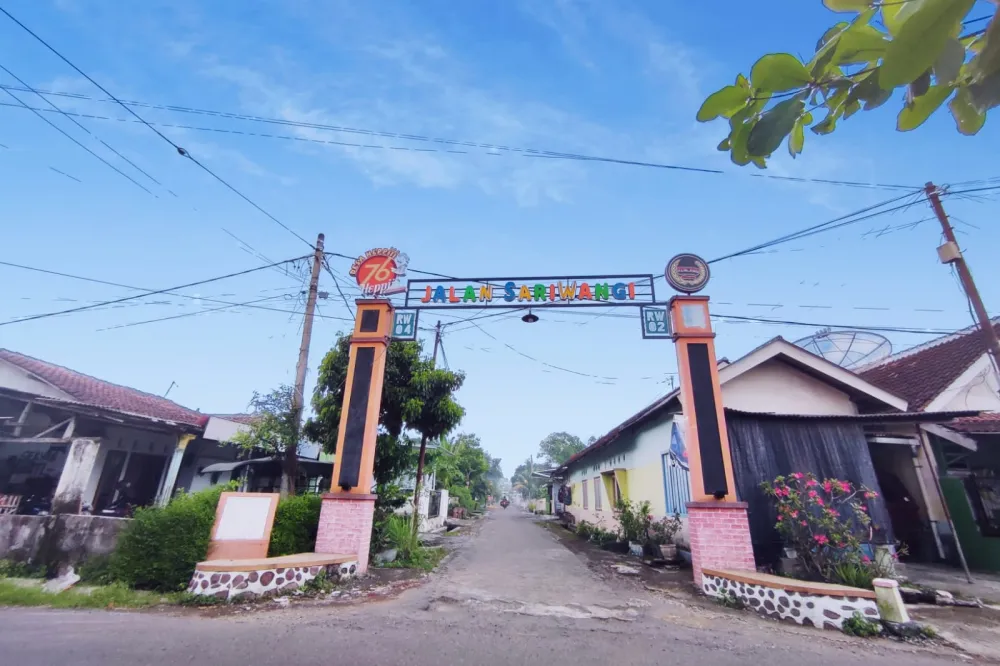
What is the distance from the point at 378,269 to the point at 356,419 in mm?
3502

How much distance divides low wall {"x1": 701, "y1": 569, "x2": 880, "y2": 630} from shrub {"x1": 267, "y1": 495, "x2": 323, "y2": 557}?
281 inches

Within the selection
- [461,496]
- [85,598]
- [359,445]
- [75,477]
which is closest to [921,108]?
[359,445]

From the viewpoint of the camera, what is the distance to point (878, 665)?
4266 mm

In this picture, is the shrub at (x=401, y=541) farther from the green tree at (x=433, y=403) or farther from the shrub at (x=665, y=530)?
the shrub at (x=665, y=530)

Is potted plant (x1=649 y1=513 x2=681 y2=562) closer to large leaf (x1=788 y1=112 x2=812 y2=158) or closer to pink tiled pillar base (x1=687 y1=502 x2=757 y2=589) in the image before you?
pink tiled pillar base (x1=687 y1=502 x2=757 y2=589)

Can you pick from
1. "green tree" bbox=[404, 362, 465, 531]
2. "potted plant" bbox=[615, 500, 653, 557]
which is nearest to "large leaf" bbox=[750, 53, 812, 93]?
"green tree" bbox=[404, 362, 465, 531]

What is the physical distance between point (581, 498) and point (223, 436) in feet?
49.3

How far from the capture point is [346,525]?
775cm

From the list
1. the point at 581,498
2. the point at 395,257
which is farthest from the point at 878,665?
the point at 581,498

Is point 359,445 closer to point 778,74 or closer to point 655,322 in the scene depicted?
point 655,322

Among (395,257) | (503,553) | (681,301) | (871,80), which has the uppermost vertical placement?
(395,257)

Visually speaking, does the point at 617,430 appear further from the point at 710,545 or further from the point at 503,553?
the point at 710,545

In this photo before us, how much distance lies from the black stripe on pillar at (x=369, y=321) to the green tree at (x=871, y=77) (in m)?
8.56

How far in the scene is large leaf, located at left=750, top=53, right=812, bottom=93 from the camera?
1190 mm
